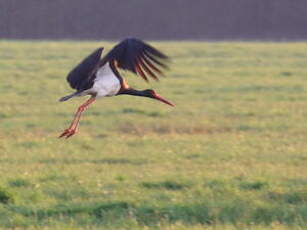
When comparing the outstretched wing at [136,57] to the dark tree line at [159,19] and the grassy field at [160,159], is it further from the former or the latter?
the dark tree line at [159,19]

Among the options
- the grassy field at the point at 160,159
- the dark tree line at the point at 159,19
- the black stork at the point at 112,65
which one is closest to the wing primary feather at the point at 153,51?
the black stork at the point at 112,65

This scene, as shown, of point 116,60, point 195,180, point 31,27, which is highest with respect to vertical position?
point 116,60

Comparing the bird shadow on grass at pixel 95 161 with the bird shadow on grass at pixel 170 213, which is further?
the bird shadow on grass at pixel 95 161

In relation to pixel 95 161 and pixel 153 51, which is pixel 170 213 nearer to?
pixel 153 51

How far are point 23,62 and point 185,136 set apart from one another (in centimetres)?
1224

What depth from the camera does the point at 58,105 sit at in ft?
45.2

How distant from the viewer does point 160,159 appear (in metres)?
8.96

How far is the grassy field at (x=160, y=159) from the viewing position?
6520 mm

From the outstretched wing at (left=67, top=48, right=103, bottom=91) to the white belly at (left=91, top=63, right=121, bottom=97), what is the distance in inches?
3.5

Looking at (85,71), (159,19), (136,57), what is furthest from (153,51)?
(159,19)

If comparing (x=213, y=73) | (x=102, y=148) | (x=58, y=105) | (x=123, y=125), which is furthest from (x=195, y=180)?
(x=213, y=73)

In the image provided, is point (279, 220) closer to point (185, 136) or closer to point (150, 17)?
point (185, 136)

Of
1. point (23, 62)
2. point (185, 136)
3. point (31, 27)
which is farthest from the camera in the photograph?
point (31, 27)

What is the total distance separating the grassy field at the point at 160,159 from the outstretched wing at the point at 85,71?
0.81 meters
